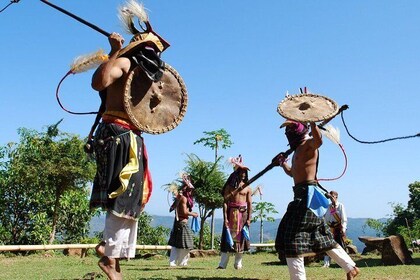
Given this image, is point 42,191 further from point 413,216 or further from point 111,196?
point 413,216

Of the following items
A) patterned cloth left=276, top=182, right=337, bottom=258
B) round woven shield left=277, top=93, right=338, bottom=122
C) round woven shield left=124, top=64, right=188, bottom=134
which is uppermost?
round woven shield left=277, top=93, right=338, bottom=122

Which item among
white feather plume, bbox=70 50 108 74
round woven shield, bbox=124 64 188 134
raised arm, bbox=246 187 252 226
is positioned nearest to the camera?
round woven shield, bbox=124 64 188 134

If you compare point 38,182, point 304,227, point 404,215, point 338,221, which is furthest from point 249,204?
point 404,215

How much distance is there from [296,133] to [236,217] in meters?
4.28

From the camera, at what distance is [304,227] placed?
5055 mm

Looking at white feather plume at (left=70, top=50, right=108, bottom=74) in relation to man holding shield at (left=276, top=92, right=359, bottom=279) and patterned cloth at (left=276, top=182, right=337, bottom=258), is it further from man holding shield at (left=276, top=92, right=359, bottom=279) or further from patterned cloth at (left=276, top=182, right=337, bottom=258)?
patterned cloth at (left=276, top=182, right=337, bottom=258)

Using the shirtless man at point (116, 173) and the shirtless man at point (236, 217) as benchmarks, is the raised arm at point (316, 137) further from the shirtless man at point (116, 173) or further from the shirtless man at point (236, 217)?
the shirtless man at point (236, 217)

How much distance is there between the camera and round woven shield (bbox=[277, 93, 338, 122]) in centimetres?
499

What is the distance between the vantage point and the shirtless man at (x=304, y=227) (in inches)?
194

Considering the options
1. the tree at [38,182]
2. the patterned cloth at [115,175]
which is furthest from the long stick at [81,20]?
the tree at [38,182]

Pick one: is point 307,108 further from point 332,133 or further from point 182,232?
point 182,232

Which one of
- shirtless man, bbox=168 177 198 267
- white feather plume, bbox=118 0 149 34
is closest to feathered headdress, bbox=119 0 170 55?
white feather plume, bbox=118 0 149 34

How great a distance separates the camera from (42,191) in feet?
55.8

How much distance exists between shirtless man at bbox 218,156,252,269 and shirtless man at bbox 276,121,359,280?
413 centimetres
